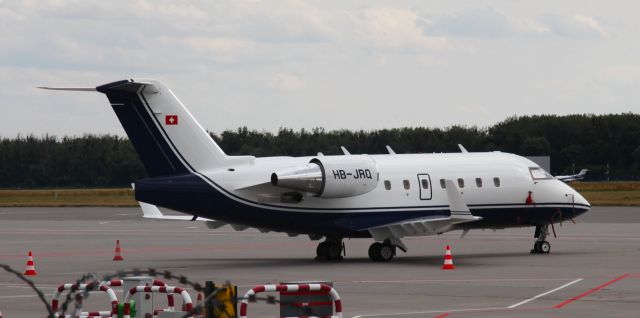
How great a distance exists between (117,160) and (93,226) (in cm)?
6584

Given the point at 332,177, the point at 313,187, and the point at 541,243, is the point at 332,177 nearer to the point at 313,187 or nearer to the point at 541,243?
the point at 313,187

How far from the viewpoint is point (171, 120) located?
108 ft

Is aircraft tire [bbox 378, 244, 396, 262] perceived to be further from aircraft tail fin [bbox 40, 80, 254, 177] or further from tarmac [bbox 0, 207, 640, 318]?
aircraft tail fin [bbox 40, 80, 254, 177]

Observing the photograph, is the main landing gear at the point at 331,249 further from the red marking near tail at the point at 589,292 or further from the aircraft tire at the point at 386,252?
the red marking near tail at the point at 589,292

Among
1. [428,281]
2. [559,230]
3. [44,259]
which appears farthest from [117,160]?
[428,281]

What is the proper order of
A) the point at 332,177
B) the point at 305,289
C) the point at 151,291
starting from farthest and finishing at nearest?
1. the point at 332,177
2. the point at 151,291
3. the point at 305,289

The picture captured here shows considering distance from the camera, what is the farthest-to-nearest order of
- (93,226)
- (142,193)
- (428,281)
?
(93,226) → (142,193) → (428,281)

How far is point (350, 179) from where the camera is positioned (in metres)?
34.0

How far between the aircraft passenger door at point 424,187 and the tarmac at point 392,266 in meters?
1.83

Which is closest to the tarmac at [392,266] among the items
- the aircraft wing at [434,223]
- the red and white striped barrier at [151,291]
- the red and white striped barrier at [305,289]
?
the aircraft wing at [434,223]

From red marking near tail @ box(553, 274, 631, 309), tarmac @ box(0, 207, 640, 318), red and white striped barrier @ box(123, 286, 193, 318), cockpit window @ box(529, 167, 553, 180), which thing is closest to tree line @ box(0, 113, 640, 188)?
tarmac @ box(0, 207, 640, 318)

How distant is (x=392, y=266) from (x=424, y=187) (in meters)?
3.22

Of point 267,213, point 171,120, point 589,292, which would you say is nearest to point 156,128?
point 171,120

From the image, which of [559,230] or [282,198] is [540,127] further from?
[282,198]
